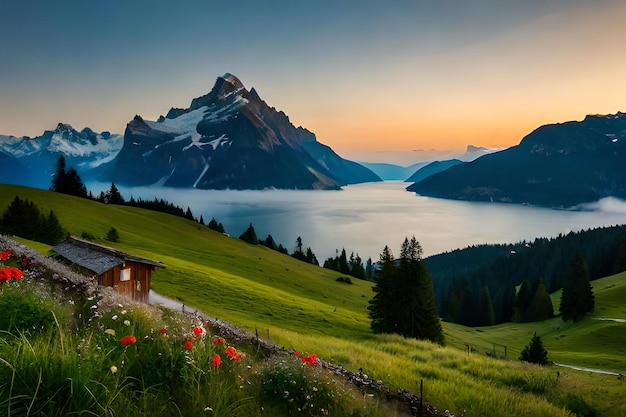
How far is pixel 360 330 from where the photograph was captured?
40.5 metres

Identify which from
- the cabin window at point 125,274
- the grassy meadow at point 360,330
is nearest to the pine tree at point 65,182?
the grassy meadow at point 360,330

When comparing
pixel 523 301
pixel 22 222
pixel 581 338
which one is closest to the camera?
pixel 22 222

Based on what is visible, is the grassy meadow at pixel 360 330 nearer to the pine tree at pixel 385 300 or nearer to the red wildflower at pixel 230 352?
the pine tree at pixel 385 300

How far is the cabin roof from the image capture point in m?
25.1

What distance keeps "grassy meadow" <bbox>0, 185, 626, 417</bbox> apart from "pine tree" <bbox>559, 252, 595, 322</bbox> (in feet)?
6.83

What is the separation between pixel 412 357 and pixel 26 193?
3491 inches

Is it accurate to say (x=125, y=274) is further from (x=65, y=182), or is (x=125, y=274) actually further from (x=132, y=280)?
(x=65, y=182)

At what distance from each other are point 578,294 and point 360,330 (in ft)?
206

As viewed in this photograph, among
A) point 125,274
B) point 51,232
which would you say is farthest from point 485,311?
point 125,274

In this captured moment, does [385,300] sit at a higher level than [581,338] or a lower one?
higher

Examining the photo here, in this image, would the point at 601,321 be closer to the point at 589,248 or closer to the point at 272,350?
the point at 272,350

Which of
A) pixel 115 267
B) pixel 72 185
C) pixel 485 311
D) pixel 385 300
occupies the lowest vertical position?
pixel 485 311

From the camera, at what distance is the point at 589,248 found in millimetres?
160500

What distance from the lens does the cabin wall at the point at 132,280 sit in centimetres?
2484
